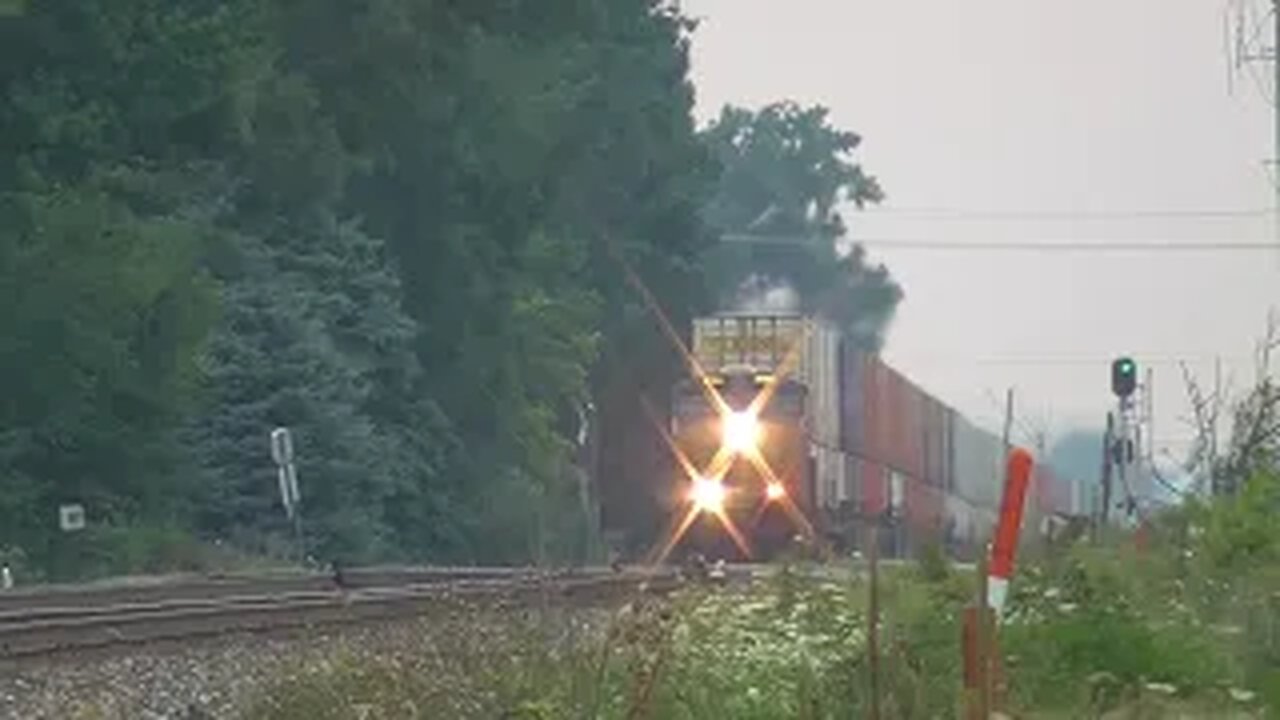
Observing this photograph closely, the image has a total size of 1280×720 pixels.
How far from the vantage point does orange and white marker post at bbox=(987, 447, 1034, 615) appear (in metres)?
10.5

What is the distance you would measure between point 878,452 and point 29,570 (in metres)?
19.5

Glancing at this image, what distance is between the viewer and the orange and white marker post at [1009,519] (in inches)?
415

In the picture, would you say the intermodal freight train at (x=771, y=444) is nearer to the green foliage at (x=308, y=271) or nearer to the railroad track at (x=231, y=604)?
the green foliage at (x=308, y=271)

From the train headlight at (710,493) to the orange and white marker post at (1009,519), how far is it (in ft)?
118

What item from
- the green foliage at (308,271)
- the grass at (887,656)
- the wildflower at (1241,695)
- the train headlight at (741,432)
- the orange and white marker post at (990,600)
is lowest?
the wildflower at (1241,695)

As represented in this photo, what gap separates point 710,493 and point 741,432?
1511 mm

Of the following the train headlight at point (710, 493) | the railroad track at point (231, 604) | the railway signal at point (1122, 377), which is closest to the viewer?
the railroad track at point (231, 604)

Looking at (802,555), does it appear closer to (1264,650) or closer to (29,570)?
(1264,650)

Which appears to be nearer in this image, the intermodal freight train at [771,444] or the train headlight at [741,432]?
the intermodal freight train at [771,444]

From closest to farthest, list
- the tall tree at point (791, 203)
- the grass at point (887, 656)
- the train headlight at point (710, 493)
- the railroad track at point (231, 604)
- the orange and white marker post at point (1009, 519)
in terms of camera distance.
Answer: the orange and white marker post at point (1009, 519) < the grass at point (887, 656) < the railroad track at point (231, 604) < the train headlight at point (710, 493) < the tall tree at point (791, 203)

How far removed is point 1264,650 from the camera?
1569 centimetres

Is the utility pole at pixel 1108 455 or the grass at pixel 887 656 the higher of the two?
the utility pole at pixel 1108 455

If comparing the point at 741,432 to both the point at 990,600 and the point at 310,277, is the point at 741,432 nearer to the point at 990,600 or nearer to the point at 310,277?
the point at 310,277

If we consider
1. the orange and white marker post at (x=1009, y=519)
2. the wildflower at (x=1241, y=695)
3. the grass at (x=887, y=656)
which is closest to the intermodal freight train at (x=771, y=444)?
the grass at (x=887, y=656)
